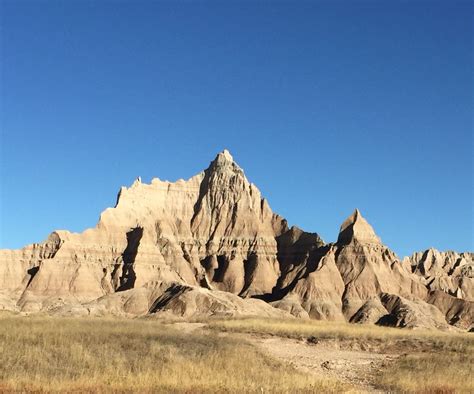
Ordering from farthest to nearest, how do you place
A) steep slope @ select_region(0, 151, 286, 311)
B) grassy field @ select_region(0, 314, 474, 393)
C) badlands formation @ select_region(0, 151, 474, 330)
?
1. steep slope @ select_region(0, 151, 286, 311)
2. badlands formation @ select_region(0, 151, 474, 330)
3. grassy field @ select_region(0, 314, 474, 393)

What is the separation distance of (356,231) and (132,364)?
112 m

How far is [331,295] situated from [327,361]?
8816 centimetres

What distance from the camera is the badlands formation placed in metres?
105

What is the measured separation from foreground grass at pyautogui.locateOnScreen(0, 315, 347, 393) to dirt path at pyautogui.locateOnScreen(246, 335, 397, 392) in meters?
2.11

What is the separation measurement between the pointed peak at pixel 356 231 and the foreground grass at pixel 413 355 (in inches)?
3471

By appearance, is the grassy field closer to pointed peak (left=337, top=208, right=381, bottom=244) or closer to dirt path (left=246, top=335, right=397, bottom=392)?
dirt path (left=246, top=335, right=397, bottom=392)

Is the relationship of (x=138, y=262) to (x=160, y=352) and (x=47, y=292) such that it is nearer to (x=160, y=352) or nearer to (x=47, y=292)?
(x=47, y=292)

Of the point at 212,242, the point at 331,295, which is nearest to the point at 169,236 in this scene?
the point at 212,242

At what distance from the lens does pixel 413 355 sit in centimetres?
3444

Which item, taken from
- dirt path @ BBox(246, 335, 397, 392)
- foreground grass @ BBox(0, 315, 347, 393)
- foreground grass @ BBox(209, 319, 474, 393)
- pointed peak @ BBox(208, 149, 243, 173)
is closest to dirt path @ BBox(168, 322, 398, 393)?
dirt path @ BBox(246, 335, 397, 392)

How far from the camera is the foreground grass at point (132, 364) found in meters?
19.6

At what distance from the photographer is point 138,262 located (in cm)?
12925

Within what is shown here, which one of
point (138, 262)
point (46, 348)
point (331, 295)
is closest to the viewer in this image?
point (46, 348)

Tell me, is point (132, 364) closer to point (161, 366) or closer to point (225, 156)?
point (161, 366)
